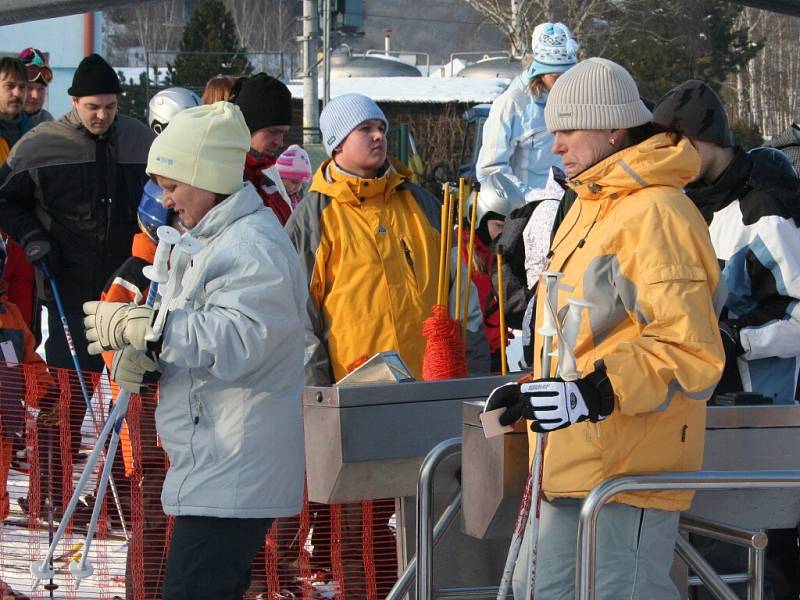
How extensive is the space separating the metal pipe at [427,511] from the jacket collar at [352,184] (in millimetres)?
1300

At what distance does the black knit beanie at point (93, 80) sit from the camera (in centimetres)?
587

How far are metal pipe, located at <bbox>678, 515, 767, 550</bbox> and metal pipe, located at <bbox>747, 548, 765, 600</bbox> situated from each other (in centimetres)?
5

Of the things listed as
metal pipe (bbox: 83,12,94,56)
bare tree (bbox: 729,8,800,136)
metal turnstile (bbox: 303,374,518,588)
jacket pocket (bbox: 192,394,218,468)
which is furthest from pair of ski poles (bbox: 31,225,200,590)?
bare tree (bbox: 729,8,800,136)

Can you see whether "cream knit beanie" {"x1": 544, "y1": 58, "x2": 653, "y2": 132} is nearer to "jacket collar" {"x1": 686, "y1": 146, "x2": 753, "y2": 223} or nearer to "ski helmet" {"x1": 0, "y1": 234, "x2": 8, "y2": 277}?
"jacket collar" {"x1": 686, "y1": 146, "x2": 753, "y2": 223}

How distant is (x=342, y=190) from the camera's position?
4547 millimetres

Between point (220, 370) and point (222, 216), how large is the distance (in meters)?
0.41

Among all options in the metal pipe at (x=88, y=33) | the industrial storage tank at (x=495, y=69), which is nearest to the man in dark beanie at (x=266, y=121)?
the metal pipe at (x=88, y=33)

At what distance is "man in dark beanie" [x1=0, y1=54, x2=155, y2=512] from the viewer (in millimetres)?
5895

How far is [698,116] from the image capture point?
4.19m

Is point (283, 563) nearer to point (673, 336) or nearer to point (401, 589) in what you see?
point (401, 589)

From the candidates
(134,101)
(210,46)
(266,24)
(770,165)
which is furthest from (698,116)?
(266,24)

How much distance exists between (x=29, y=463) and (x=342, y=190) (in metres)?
1.56

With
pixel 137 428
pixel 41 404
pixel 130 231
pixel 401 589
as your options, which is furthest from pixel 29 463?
pixel 401 589

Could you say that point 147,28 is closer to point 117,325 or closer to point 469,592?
point 469,592
